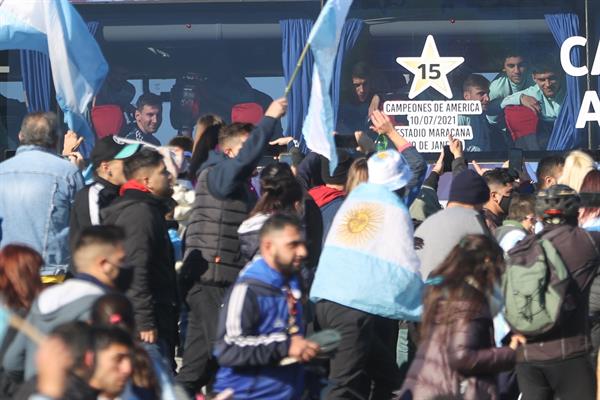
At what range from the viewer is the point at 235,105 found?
1259cm

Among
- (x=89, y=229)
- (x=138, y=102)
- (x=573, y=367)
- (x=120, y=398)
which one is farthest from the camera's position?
(x=138, y=102)

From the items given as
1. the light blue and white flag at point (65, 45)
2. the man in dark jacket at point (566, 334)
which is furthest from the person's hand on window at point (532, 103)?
the man in dark jacket at point (566, 334)

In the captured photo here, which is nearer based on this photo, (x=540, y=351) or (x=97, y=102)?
(x=540, y=351)

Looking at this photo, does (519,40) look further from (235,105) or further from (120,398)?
(120,398)

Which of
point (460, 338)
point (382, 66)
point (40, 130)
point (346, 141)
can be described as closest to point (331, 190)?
point (346, 141)

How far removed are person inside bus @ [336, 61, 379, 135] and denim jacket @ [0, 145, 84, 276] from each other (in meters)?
4.27

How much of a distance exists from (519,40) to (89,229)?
714 cm

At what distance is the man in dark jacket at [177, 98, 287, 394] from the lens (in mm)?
8328

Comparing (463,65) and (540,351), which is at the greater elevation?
(463,65)

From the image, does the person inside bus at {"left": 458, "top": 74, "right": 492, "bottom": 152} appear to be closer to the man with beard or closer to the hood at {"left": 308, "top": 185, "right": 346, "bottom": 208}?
the hood at {"left": 308, "top": 185, "right": 346, "bottom": 208}

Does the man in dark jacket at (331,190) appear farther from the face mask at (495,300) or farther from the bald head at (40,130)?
the face mask at (495,300)

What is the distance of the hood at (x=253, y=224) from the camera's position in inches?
317

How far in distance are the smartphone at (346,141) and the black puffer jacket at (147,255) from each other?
3.55 meters

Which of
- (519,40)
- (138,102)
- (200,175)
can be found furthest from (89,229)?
(519,40)
